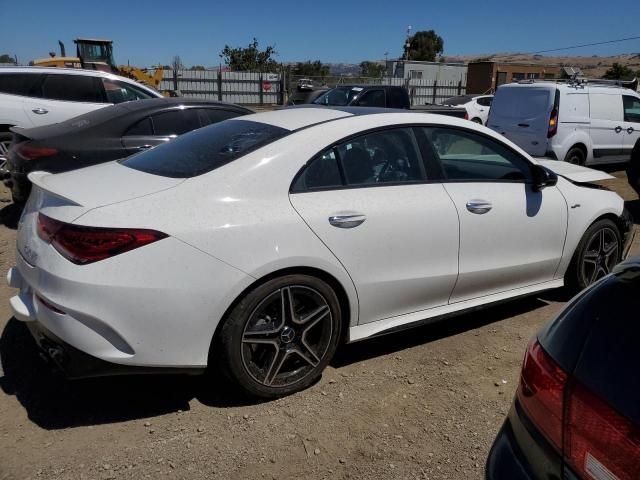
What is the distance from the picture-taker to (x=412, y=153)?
11.5ft

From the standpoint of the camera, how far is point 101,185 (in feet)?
9.66

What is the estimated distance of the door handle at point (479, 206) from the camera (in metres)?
3.54

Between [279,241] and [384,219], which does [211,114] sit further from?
[279,241]

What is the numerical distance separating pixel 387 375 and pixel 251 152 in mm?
1555

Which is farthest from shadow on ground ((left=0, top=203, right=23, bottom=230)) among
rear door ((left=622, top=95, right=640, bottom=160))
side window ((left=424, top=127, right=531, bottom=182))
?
rear door ((left=622, top=95, right=640, bottom=160))

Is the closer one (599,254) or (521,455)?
(521,455)

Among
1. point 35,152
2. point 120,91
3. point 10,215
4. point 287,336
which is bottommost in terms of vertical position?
point 10,215

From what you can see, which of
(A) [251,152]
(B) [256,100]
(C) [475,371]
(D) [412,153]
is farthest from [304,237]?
(B) [256,100]

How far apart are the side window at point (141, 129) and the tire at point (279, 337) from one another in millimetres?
3865

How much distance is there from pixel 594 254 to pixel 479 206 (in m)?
1.45

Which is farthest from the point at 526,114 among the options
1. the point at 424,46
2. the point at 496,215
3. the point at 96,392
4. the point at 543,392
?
the point at 424,46

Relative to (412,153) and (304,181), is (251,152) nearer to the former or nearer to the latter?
(304,181)

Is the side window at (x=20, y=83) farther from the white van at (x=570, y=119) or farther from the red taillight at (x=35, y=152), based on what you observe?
the white van at (x=570, y=119)

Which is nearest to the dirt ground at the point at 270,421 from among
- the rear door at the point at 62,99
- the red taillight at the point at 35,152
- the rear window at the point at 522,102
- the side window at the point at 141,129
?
the red taillight at the point at 35,152
